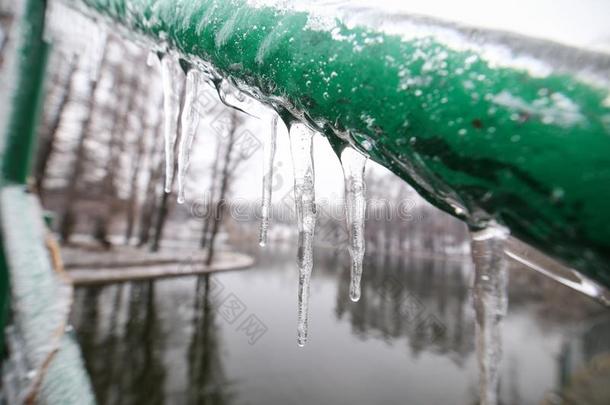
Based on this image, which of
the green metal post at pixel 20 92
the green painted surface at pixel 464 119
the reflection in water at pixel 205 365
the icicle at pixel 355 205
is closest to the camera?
the green painted surface at pixel 464 119

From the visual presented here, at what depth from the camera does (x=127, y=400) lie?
20.3 ft

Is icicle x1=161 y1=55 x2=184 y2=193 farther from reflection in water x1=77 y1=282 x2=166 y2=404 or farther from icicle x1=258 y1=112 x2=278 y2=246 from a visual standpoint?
reflection in water x1=77 y1=282 x2=166 y2=404

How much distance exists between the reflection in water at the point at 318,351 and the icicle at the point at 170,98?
3.39 feet

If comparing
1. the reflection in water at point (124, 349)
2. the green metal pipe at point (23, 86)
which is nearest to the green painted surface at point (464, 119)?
the green metal pipe at point (23, 86)

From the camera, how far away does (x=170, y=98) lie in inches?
45.3

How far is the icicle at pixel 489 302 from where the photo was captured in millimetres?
512

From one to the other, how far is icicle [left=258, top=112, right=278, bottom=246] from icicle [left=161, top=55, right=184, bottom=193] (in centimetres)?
34

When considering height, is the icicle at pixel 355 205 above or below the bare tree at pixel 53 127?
below

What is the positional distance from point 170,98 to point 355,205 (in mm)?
831

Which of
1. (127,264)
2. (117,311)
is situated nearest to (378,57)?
(117,311)

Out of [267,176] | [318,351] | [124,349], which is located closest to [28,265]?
[267,176]

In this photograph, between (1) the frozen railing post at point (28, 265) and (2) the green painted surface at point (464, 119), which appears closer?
(2) the green painted surface at point (464, 119)

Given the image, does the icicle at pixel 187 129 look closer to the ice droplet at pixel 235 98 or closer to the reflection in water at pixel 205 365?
the ice droplet at pixel 235 98

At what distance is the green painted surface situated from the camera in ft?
0.89
